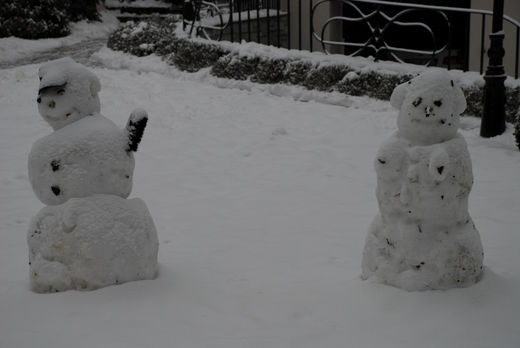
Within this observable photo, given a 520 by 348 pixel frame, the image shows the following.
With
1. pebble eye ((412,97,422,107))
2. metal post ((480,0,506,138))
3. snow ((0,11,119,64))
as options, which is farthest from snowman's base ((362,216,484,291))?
snow ((0,11,119,64))

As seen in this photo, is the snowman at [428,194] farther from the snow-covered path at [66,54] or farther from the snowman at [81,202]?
the snow-covered path at [66,54]

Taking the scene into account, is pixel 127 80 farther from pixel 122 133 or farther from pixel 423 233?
pixel 423 233

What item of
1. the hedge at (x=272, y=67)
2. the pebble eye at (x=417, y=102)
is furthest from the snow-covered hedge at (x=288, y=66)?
the pebble eye at (x=417, y=102)

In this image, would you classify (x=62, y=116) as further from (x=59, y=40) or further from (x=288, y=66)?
(x=59, y=40)

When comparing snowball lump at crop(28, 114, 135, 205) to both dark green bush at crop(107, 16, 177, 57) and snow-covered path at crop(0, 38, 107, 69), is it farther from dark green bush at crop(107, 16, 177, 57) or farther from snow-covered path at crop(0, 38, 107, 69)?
snow-covered path at crop(0, 38, 107, 69)

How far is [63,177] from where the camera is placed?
355cm

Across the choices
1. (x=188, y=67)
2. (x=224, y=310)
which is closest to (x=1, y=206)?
(x=224, y=310)

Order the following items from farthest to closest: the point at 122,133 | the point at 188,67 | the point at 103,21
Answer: the point at 103,21 < the point at 188,67 < the point at 122,133

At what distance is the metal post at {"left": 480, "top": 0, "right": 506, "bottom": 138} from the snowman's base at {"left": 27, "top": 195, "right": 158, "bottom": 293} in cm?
496

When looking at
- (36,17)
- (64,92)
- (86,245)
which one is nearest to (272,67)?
(64,92)

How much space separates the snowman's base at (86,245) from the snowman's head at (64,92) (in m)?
0.56

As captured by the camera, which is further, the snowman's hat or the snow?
the snow

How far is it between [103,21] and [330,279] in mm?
17004

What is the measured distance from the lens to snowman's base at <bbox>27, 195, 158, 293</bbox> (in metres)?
3.51
